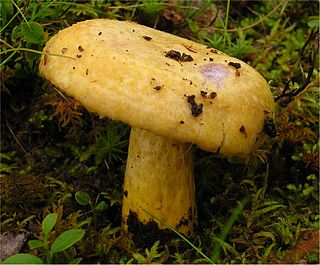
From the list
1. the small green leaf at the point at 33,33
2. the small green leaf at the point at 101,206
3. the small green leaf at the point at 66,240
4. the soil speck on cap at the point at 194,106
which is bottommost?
the small green leaf at the point at 101,206

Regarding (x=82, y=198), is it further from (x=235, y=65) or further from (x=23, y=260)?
(x=235, y=65)

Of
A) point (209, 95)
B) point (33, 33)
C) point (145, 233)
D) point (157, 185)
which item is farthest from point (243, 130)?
point (33, 33)

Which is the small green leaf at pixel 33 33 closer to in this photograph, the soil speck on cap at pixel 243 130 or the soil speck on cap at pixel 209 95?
the soil speck on cap at pixel 209 95

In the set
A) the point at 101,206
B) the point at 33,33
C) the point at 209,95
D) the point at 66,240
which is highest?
the point at 209,95

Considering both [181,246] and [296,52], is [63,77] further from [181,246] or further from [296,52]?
[296,52]

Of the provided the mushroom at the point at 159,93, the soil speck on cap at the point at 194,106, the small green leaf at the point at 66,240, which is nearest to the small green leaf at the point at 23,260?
the small green leaf at the point at 66,240

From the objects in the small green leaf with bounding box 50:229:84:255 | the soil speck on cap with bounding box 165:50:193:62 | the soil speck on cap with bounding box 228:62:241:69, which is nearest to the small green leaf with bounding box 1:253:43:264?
the small green leaf with bounding box 50:229:84:255

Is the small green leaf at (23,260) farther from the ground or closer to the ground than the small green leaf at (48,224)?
closer to the ground
